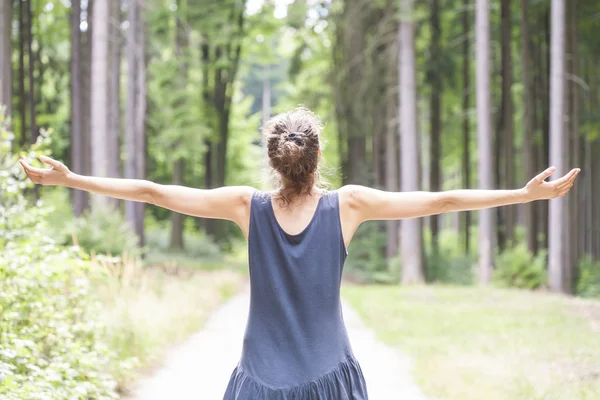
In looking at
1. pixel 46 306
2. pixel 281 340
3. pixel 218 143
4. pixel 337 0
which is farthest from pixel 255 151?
pixel 281 340

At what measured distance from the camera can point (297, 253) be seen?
11.1 ft

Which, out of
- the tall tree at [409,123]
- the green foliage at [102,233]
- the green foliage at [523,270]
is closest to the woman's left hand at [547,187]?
the green foliage at [102,233]

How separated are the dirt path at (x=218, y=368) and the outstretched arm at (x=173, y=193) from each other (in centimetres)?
483

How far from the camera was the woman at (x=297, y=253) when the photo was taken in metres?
3.36

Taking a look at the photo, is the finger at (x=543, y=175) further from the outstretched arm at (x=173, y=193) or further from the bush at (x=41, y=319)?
the bush at (x=41, y=319)

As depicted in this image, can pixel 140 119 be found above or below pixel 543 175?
above

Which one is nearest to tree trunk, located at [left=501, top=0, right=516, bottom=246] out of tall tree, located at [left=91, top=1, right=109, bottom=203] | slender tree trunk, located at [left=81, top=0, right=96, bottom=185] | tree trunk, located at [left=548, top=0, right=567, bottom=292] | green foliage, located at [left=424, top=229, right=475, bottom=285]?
green foliage, located at [left=424, top=229, right=475, bottom=285]

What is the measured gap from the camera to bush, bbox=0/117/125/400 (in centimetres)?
614

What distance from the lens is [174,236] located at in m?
36.1

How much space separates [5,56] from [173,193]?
17812 mm

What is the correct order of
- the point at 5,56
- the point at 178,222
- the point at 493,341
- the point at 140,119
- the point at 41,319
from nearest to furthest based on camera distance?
the point at 41,319
the point at 493,341
the point at 5,56
the point at 140,119
the point at 178,222

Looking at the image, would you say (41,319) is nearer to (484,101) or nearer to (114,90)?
(484,101)

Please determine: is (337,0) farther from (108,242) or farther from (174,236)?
(108,242)

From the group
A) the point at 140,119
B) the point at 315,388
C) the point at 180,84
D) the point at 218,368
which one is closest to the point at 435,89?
the point at 180,84
